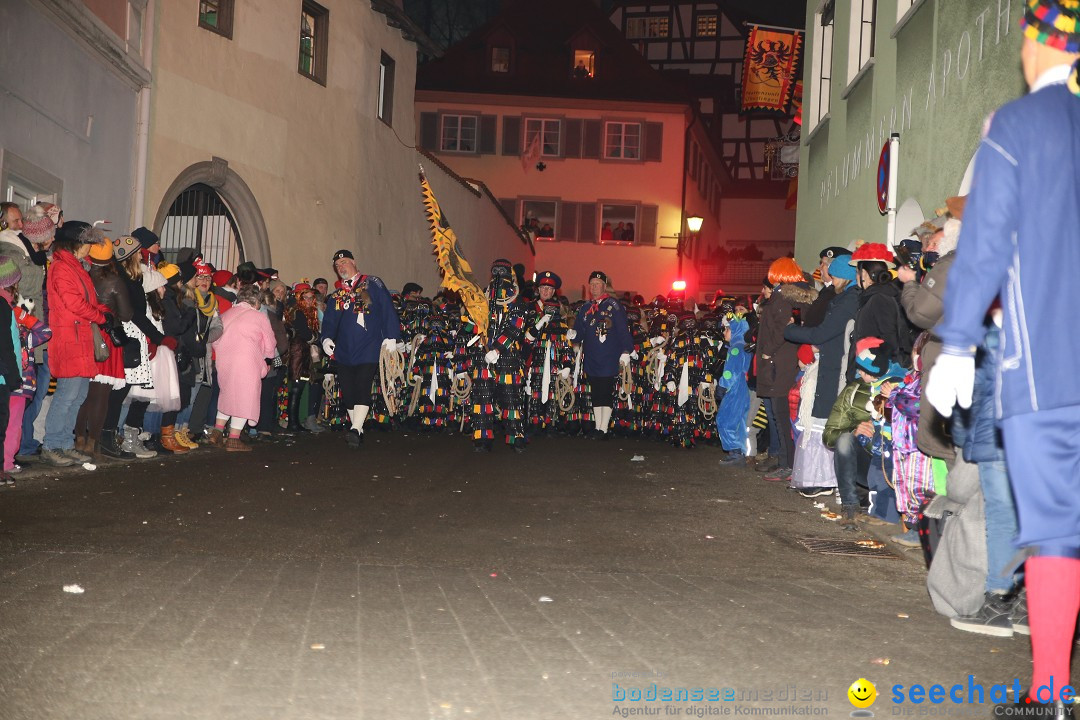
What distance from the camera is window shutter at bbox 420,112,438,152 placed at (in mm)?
46094

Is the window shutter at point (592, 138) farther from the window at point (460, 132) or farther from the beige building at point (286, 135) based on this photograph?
the beige building at point (286, 135)

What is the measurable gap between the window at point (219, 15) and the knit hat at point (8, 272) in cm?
1059

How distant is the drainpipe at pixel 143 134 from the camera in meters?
16.4

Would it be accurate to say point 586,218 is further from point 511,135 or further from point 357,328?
point 357,328

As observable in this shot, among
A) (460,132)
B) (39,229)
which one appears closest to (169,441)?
(39,229)

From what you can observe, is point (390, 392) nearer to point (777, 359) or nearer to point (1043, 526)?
point (777, 359)

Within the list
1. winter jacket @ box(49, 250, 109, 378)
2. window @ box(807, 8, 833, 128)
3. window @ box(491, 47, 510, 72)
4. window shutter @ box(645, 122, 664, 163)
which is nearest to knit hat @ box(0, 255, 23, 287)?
winter jacket @ box(49, 250, 109, 378)

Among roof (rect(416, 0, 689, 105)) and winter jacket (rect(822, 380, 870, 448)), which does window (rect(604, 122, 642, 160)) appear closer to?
roof (rect(416, 0, 689, 105))

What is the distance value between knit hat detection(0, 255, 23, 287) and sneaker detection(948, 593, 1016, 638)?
7.11 meters

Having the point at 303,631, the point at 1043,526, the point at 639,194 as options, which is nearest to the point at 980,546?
the point at 1043,526

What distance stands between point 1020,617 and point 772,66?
760 inches

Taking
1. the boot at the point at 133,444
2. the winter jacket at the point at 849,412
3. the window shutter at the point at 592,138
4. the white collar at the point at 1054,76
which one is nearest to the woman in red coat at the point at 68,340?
the boot at the point at 133,444

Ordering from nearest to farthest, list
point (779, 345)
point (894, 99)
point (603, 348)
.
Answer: point (779, 345)
point (894, 99)
point (603, 348)

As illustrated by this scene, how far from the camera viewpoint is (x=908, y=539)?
7.64 meters
